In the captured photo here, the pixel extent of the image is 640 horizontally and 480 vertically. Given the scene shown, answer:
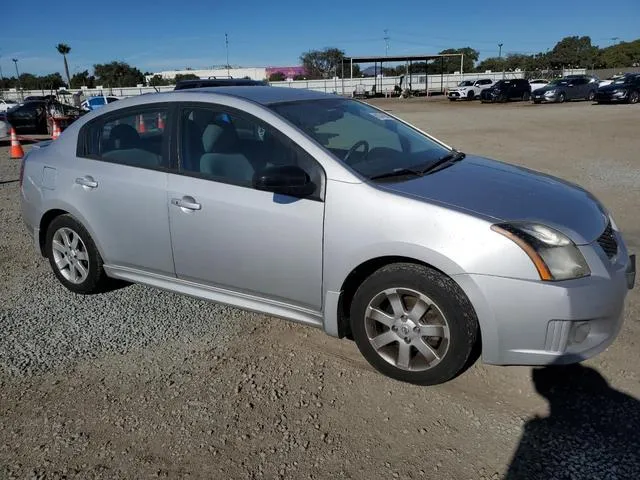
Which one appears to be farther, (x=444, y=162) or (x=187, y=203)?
(x=444, y=162)

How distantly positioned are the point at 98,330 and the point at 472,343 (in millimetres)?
2602

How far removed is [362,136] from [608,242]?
1.72 meters

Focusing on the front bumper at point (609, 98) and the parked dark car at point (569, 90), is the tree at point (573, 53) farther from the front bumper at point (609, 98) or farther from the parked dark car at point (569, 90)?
the front bumper at point (609, 98)

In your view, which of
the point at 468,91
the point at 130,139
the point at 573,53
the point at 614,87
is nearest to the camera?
the point at 130,139

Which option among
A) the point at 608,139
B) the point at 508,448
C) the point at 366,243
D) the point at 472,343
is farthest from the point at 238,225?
the point at 608,139

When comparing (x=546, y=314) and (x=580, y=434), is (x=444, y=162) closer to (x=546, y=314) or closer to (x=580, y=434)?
(x=546, y=314)

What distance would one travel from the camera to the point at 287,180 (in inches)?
121

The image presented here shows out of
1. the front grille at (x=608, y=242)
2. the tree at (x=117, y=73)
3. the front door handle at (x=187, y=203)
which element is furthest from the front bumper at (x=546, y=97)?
the tree at (x=117, y=73)

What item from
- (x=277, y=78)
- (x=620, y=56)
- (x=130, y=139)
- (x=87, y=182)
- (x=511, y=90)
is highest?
(x=620, y=56)

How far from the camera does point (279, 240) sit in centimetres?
326

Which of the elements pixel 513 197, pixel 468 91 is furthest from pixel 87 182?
pixel 468 91

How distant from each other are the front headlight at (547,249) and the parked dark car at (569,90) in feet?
114

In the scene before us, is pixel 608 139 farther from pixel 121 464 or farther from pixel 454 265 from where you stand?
pixel 121 464

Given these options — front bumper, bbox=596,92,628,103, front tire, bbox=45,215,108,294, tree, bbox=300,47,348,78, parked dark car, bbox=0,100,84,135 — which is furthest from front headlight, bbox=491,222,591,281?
tree, bbox=300,47,348,78
